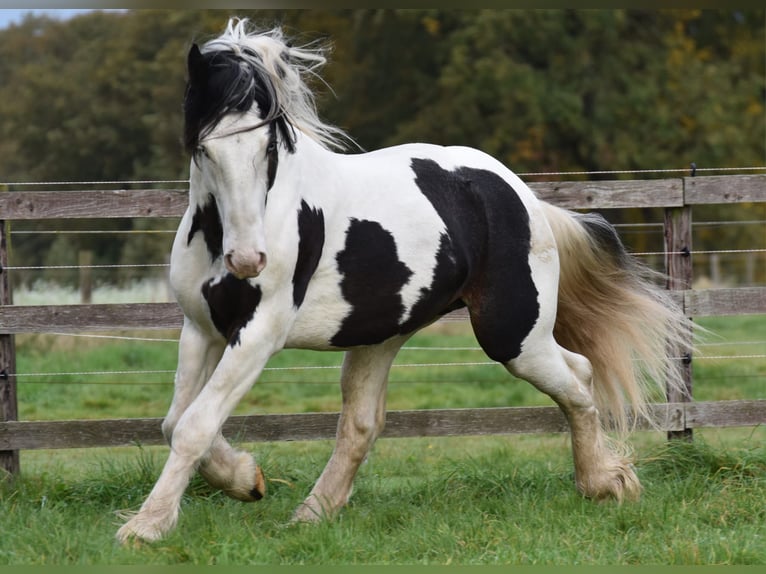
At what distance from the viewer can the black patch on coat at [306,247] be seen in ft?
14.3

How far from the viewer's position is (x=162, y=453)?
23.0ft

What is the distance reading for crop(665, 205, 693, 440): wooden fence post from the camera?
6.33 m

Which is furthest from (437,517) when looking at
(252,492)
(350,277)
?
(350,277)

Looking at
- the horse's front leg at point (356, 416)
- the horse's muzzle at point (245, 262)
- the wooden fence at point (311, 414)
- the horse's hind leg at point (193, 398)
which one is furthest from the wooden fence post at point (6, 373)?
the horse's muzzle at point (245, 262)

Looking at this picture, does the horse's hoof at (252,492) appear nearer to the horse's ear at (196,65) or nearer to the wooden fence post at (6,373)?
the horse's ear at (196,65)

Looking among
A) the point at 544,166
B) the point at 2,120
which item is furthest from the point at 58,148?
the point at 544,166

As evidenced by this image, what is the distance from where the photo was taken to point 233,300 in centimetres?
424

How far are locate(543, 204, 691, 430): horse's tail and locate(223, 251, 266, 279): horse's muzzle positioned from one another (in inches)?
82.5

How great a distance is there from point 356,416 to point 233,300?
45.1 inches

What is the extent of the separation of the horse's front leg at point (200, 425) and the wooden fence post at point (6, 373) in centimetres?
211

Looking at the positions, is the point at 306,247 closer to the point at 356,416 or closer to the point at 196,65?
the point at 196,65

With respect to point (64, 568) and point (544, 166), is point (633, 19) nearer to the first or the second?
point (544, 166)

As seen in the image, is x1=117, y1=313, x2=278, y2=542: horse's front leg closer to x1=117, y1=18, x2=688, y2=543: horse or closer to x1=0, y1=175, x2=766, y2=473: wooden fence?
x1=117, y1=18, x2=688, y2=543: horse

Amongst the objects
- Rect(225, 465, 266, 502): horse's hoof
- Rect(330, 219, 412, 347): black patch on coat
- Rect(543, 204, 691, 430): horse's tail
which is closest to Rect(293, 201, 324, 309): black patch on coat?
Rect(330, 219, 412, 347): black patch on coat
